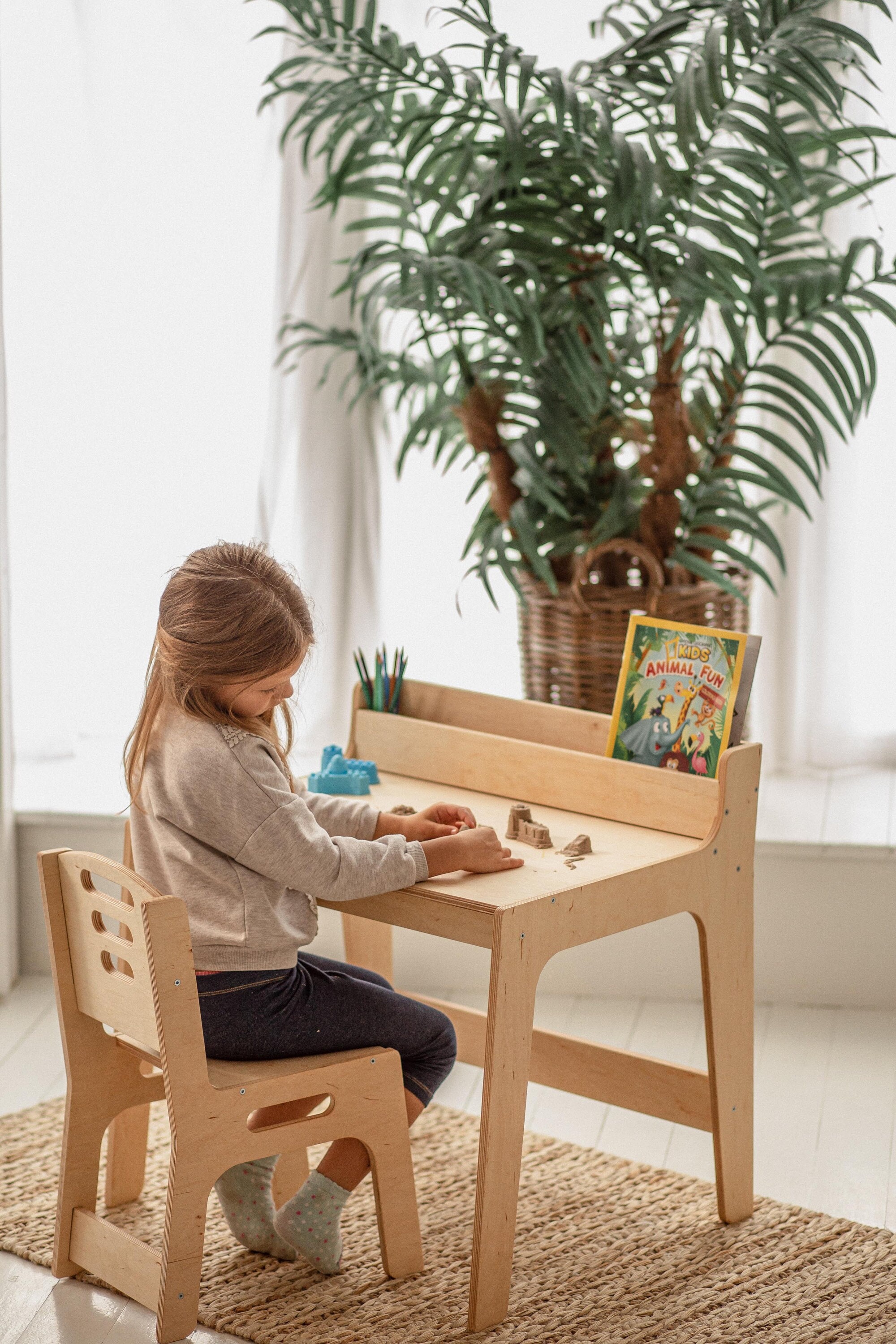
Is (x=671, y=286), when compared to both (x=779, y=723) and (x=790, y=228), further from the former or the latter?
(x=779, y=723)

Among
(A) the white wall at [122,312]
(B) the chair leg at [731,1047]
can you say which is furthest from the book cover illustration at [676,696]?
(A) the white wall at [122,312]

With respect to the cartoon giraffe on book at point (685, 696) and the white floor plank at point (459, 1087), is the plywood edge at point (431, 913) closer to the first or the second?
the cartoon giraffe on book at point (685, 696)

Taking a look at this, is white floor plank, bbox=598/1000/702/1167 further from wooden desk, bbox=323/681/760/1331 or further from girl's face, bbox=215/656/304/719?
girl's face, bbox=215/656/304/719

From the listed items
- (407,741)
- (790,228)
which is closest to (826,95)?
(790,228)

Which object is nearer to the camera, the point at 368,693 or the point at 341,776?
the point at 341,776

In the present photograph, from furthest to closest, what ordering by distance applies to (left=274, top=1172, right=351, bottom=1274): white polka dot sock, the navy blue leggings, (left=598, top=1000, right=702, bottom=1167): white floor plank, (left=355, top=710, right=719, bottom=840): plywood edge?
(left=598, top=1000, right=702, bottom=1167): white floor plank < (left=355, top=710, right=719, bottom=840): plywood edge < (left=274, top=1172, right=351, bottom=1274): white polka dot sock < the navy blue leggings

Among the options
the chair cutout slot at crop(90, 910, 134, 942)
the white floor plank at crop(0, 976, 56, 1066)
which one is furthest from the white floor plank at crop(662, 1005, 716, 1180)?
the white floor plank at crop(0, 976, 56, 1066)

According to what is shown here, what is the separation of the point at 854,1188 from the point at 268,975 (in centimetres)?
96

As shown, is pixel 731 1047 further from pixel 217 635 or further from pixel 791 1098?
pixel 217 635

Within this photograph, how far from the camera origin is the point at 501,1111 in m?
1.75

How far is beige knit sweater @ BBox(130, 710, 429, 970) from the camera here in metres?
1.73

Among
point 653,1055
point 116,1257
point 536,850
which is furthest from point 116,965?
point 653,1055

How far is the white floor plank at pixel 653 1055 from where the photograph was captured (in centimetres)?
232

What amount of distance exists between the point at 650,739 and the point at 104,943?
0.76m
